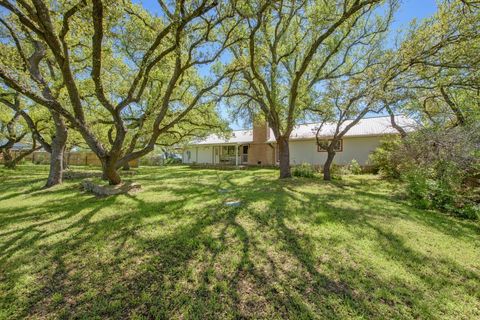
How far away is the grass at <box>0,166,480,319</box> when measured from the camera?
274 centimetres

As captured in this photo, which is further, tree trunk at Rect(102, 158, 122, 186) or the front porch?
the front porch

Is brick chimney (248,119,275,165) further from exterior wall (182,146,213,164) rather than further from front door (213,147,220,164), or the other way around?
exterior wall (182,146,213,164)

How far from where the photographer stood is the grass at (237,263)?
108 inches

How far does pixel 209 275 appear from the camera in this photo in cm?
330

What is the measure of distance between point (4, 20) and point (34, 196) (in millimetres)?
5937

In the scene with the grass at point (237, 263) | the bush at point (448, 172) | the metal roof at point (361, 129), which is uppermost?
the metal roof at point (361, 129)

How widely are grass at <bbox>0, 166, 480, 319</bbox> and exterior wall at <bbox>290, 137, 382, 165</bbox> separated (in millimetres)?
11320

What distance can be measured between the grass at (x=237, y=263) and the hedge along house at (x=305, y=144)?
27.6 feet

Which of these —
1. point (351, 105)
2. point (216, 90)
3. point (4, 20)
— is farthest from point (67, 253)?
point (351, 105)

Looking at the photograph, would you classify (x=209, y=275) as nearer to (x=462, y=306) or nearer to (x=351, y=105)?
A: (x=462, y=306)

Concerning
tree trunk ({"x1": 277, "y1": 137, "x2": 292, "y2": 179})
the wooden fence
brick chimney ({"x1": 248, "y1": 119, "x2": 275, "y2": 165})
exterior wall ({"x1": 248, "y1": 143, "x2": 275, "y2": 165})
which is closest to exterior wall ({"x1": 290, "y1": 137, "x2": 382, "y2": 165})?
exterior wall ({"x1": 248, "y1": 143, "x2": 275, "y2": 165})

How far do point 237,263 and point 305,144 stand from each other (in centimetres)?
1707

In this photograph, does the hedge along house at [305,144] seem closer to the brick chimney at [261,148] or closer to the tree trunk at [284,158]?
the brick chimney at [261,148]

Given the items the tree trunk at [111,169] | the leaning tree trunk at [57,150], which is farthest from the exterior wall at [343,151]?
the leaning tree trunk at [57,150]
